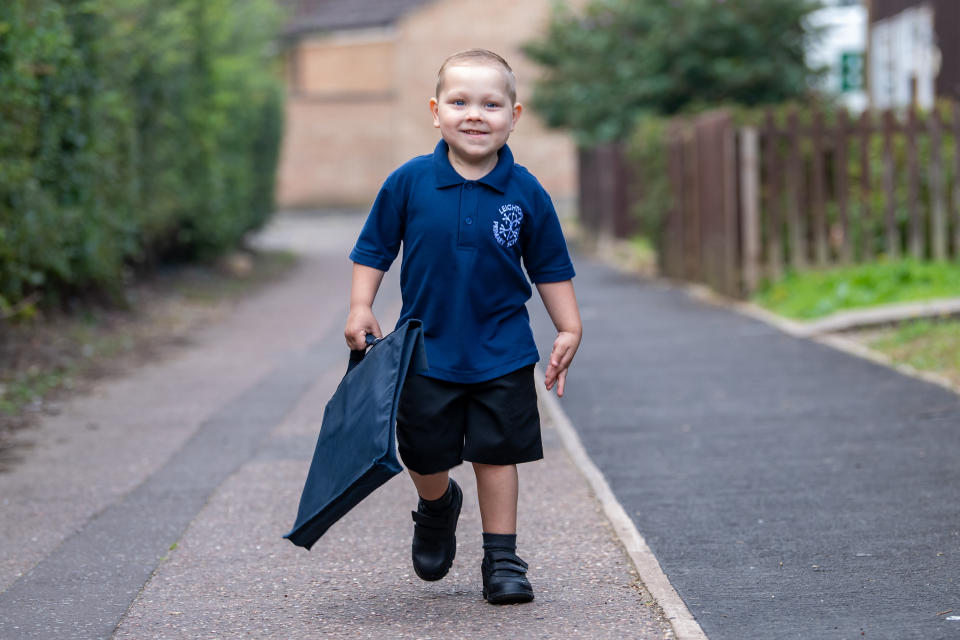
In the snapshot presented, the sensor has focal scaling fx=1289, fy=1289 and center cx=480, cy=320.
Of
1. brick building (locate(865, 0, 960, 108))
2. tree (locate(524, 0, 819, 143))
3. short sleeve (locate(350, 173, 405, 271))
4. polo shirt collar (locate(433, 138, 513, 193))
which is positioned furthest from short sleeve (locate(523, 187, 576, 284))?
tree (locate(524, 0, 819, 143))

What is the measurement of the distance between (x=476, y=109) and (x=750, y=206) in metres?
9.38

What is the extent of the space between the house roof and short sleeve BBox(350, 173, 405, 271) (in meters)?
45.2

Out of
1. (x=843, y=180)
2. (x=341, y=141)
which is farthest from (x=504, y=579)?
(x=341, y=141)

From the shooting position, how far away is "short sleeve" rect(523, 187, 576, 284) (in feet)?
13.2

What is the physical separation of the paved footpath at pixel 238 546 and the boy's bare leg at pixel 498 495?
10.2 inches

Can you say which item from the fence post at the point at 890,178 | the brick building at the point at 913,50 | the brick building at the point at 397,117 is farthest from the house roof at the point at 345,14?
the fence post at the point at 890,178

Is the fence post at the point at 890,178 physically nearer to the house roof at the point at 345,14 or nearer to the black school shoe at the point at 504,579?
the black school shoe at the point at 504,579

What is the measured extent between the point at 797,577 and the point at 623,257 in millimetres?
17346

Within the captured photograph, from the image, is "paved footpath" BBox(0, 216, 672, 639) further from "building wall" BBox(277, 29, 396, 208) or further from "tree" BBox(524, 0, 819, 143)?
"building wall" BBox(277, 29, 396, 208)

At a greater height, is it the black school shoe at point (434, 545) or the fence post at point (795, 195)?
the fence post at point (795, 195)

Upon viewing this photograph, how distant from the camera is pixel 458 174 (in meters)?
3.96

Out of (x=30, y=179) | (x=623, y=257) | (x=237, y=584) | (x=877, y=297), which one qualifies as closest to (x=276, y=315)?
(x=30, y=179)

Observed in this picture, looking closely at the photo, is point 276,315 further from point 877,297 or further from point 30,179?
point 877,297

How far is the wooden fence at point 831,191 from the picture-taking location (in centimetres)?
1229
